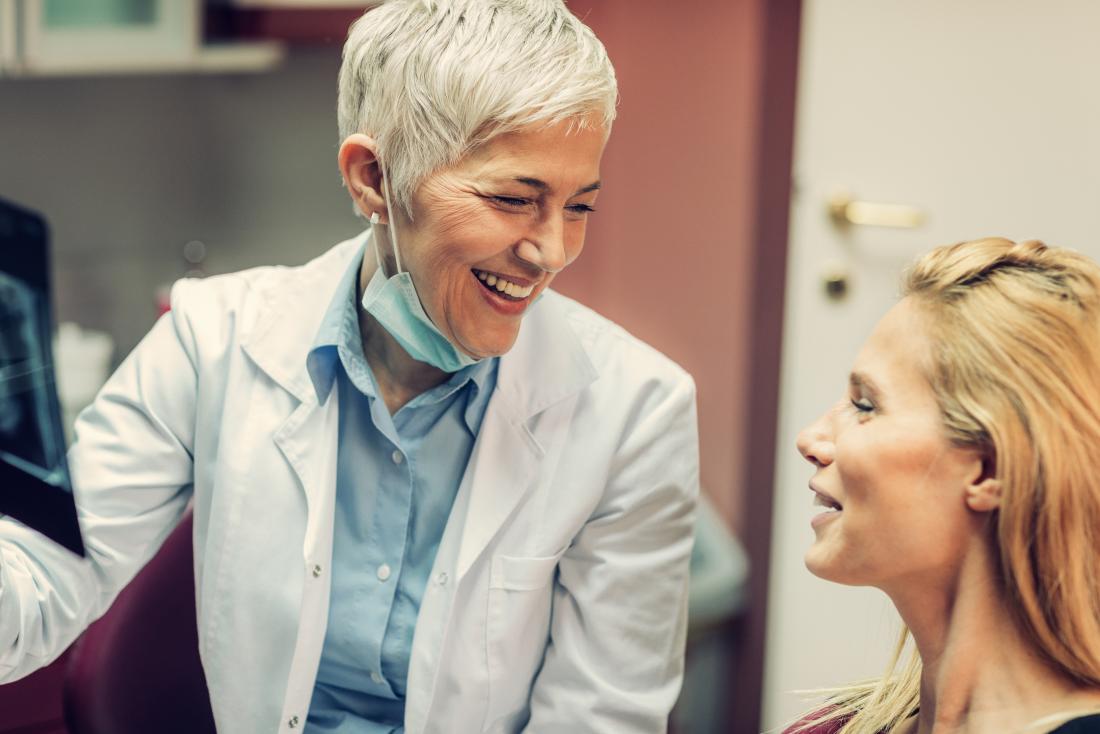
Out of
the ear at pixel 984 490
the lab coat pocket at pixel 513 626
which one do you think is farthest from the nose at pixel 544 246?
the ear at pixel 984 490

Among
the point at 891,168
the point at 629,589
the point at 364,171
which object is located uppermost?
the point at 891,168

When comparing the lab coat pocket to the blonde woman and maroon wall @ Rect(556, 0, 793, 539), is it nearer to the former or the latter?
the blonde woman

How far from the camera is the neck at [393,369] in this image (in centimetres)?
139

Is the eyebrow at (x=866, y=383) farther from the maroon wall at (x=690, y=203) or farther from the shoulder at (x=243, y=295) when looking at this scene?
the maroon wall at (x=690, y=203)

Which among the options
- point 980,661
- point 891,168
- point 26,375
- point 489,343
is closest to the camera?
point 980,661

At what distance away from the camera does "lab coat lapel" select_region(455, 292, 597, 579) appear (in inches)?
52.6

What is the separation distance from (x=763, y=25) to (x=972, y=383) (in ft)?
4.74

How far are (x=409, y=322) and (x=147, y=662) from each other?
0.48 metres

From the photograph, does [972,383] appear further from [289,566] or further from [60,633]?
[60,633]

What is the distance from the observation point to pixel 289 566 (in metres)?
1.33

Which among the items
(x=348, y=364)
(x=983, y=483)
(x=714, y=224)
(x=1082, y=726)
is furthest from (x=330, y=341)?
(x=714, y=224)

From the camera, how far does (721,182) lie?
2467 millimetres

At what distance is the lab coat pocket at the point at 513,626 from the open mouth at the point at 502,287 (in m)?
0.28

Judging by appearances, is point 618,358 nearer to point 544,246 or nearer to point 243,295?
point 544,246
